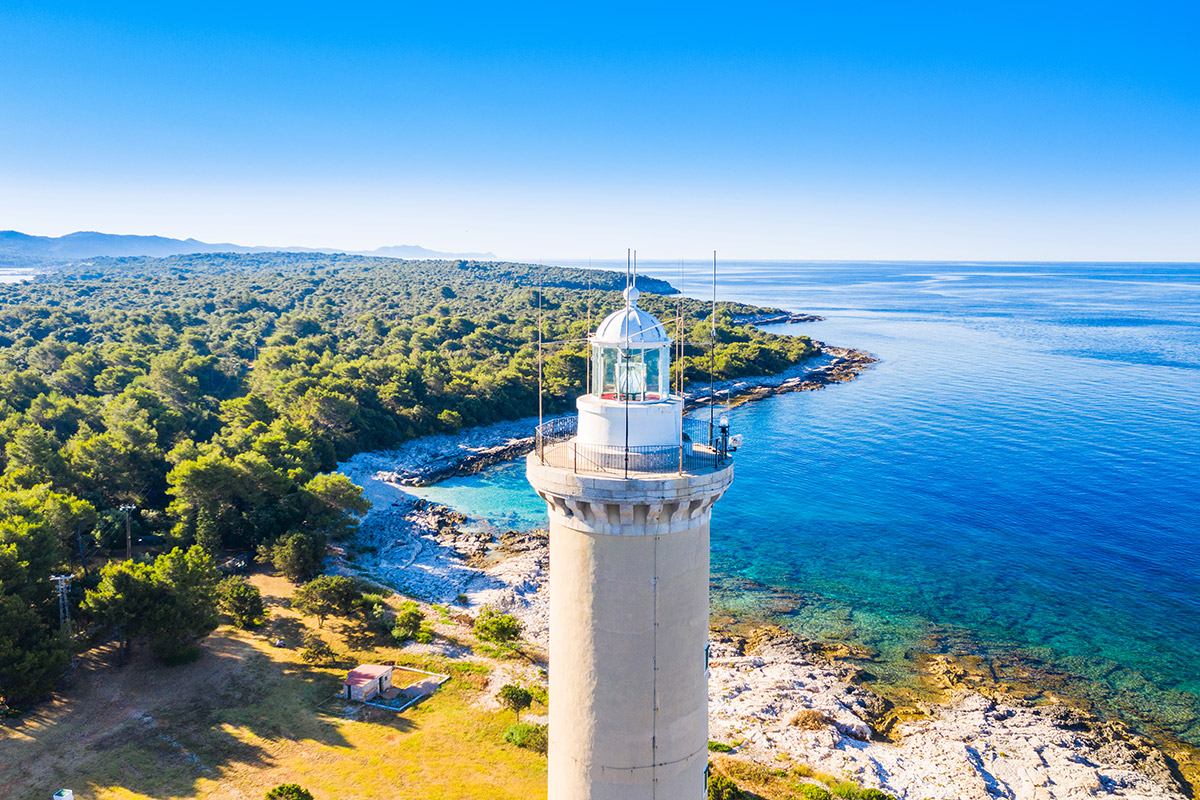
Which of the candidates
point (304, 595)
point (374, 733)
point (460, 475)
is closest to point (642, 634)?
point (374, 733)

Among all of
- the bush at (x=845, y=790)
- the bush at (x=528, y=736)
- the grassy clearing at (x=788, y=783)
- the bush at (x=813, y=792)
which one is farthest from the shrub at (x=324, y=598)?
the bush at (x=845, y=790)

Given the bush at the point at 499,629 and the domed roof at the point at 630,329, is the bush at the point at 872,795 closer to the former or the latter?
the bush at the point at 499,629

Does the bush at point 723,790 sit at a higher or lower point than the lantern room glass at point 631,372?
lower

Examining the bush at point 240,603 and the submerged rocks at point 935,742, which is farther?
the bush at point 240,603

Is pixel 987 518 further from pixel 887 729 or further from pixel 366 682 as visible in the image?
pixel 366 682

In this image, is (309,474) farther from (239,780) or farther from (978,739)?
(978,739)

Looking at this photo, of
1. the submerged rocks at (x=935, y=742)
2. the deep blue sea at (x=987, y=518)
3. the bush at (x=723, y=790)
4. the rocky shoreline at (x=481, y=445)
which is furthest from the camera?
the rocky shoreline at (x=481, y=445)

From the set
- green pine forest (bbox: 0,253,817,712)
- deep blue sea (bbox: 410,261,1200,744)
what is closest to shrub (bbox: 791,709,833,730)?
deep blue sea (bbox: 410,261,1200,744)
